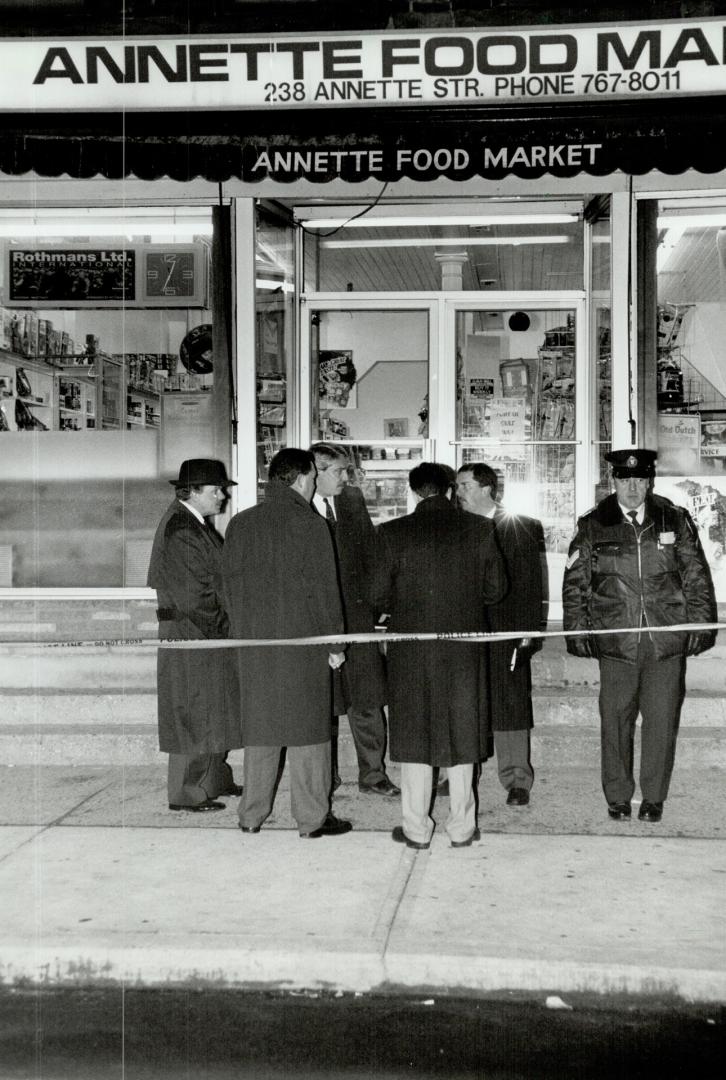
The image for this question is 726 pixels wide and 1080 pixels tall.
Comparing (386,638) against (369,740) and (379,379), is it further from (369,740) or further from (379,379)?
(379,379)

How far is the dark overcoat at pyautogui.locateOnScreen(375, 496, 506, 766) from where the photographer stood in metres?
6.01

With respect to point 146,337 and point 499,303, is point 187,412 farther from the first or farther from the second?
point 499,303

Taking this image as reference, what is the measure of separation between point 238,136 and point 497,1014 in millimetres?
5666

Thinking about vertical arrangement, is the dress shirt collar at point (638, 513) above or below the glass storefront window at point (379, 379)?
below

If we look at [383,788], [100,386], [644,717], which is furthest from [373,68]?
[383,788]

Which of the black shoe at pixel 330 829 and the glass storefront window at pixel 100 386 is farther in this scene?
the glass storefront window at pixel 100 386

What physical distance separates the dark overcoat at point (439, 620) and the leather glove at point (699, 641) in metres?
1.16

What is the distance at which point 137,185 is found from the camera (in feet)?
29.3

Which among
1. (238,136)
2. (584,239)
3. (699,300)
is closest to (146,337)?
(238,136)

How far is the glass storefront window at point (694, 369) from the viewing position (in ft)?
28.6

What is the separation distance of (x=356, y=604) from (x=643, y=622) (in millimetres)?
1678

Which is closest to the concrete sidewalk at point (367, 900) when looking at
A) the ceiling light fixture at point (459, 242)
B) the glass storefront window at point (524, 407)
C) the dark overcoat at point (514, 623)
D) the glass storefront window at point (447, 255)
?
the dark overcoat at point (514, 623)

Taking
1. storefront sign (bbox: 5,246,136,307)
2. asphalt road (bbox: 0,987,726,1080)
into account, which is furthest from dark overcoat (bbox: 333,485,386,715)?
storefront sign (bbox: 5,246,136,307)

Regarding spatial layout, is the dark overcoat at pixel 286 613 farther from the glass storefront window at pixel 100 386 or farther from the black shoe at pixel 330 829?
the glass storefront window at pixel 100 386
